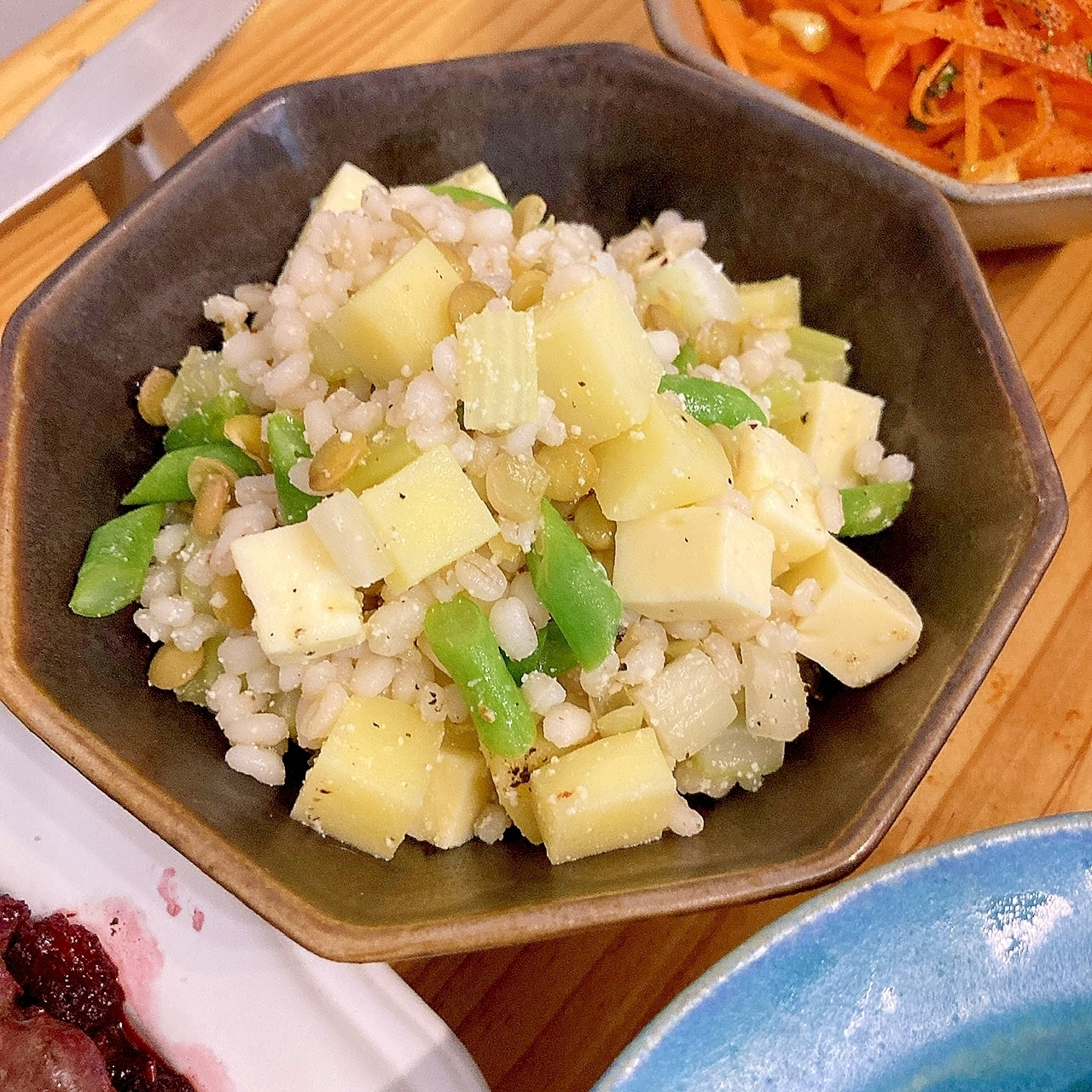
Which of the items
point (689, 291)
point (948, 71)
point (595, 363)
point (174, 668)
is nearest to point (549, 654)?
point (595, 363)

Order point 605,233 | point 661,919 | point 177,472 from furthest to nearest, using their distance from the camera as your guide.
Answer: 1. point 605,233
2. point 177,472
3. point 661,919

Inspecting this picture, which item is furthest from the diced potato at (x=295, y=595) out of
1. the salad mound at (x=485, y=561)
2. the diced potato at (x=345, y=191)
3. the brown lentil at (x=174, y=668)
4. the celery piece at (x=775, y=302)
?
the celery piece at (x=775, y=302)

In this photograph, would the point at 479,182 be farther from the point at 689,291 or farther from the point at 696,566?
the point at 696,566

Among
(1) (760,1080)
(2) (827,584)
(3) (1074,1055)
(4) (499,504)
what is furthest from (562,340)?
(3) (1074,1055)

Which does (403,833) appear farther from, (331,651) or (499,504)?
(499,504)

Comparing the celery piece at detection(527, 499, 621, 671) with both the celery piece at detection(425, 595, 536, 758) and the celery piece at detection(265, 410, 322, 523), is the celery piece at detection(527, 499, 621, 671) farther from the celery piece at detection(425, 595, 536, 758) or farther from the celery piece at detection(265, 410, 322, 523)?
the celery piece at detection(265, 410, 322, 523)

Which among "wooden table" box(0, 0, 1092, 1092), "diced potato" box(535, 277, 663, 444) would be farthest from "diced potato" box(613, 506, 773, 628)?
"wooden table" box(0, 0, 1092, 1092)
